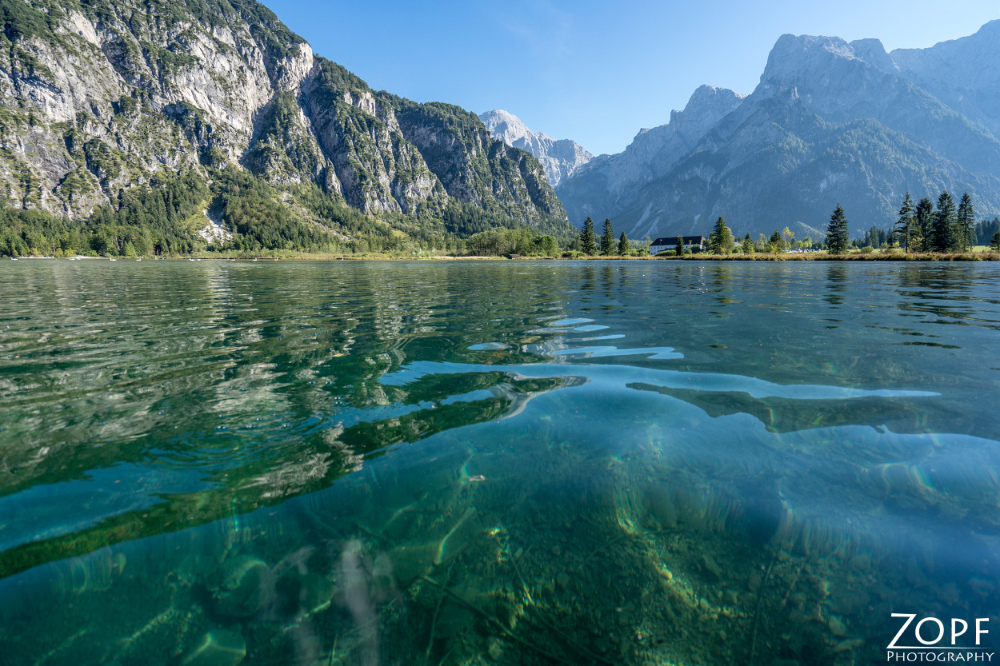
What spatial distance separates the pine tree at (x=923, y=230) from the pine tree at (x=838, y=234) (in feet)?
43.8

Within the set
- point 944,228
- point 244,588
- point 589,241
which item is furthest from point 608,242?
point 244,588

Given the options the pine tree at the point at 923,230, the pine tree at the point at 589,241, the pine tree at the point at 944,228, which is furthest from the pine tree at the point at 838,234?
the pine tree at the point at 589,241

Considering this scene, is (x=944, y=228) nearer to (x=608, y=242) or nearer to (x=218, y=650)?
(x=608, y=242)

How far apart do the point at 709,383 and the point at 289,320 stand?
1296cm

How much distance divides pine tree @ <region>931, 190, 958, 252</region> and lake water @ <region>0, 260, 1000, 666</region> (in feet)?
424

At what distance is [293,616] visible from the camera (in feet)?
8.32

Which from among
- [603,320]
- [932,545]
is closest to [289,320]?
[603,320]

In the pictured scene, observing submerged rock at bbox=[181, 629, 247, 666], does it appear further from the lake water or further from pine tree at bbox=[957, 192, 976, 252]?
pine tree at bbox=[957, 192, 976, 252]

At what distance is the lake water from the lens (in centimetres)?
242

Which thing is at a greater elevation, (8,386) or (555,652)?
(8,386)

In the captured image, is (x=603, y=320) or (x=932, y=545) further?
(x=603, y=320)

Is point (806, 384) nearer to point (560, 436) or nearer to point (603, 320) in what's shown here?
point (560, 436)

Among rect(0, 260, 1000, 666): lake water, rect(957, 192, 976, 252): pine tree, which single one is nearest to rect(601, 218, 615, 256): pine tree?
rect(957, 192, 976, 252): pine tree

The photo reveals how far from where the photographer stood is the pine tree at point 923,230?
97.4 metres
